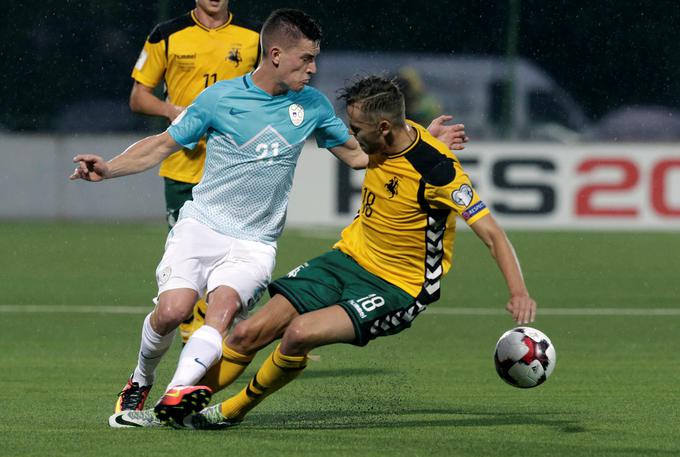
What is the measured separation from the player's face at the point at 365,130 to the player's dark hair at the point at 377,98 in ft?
0.09

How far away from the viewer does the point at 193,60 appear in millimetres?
9125

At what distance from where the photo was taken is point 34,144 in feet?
63.8

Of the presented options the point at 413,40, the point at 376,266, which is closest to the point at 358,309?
the point at 376,266

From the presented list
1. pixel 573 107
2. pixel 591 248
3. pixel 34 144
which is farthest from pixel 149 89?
pixel 573 107

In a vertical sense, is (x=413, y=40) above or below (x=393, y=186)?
above

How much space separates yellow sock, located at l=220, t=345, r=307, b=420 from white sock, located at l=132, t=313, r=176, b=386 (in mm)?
415

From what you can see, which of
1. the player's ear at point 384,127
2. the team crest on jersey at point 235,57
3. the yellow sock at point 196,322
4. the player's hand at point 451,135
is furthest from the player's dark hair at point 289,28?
the yellow sock at point 196,322

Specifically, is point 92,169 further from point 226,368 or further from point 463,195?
point 463,195

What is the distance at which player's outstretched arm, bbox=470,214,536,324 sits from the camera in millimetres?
6270

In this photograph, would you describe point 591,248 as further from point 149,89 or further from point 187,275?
point 187,275

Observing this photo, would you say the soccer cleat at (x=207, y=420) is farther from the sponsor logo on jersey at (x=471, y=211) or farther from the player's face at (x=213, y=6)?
the player's face at (x=213, y=6)

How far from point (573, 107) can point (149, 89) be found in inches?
482

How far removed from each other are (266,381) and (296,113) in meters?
1.30

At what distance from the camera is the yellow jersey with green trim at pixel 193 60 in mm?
9078
